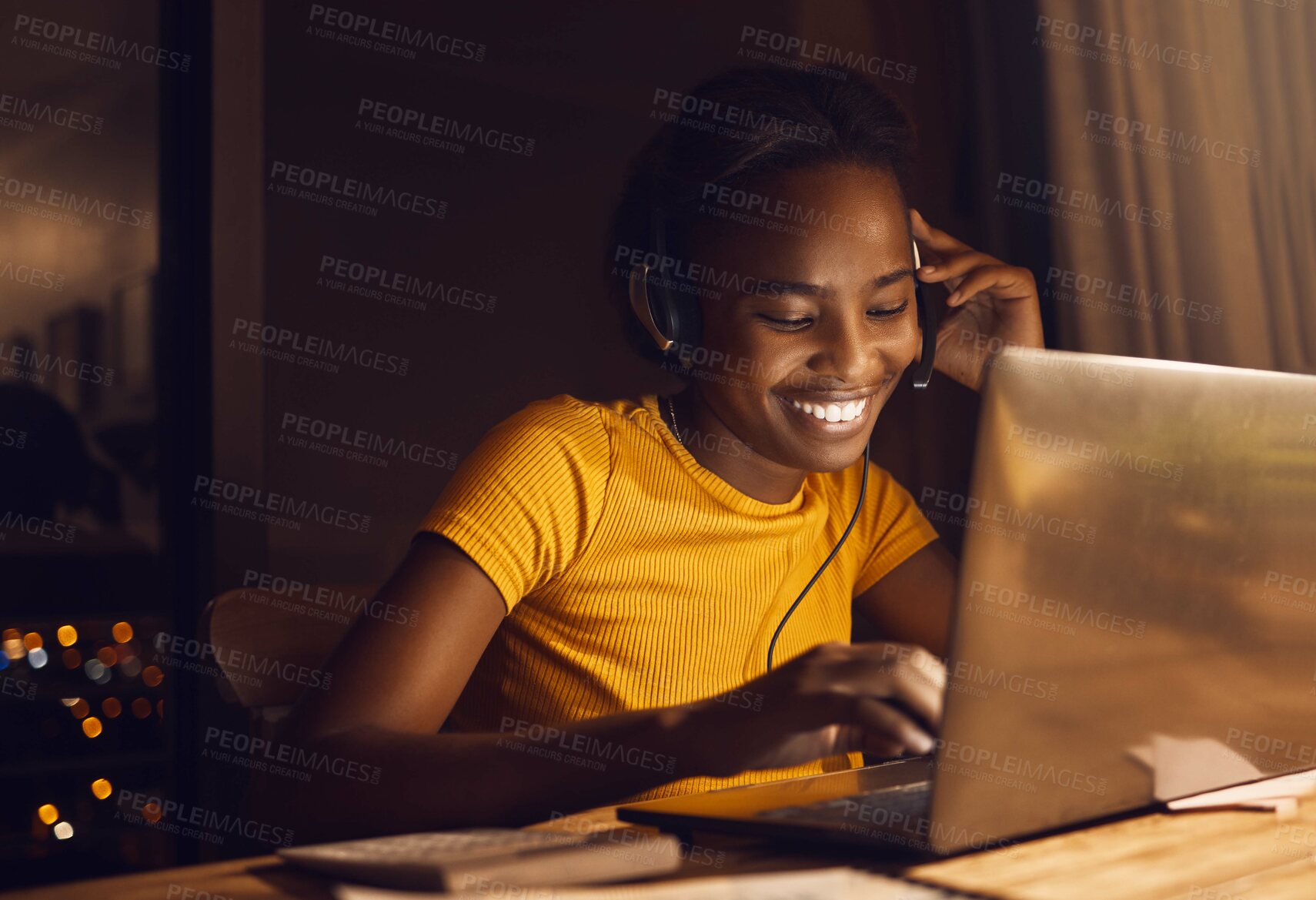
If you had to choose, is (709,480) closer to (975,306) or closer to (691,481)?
(691,481)

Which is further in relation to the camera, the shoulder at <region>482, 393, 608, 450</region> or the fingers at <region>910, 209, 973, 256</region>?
the fingers at <region>910, 209, 973, 256</region>

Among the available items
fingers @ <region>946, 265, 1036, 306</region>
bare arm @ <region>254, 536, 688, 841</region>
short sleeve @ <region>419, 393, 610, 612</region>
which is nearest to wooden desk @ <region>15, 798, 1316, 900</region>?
bare arm @ <region>254, 536, 688, 841</region>

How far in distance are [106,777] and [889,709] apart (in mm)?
2042

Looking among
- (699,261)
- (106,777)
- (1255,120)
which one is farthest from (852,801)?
(106,777)

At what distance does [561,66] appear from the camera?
2701 mm

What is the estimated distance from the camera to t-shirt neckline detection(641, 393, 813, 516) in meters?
1.33

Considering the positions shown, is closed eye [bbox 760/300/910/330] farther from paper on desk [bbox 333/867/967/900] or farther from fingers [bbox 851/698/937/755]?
paper on desk [bbox 333/867/967/900]

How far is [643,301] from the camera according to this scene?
133cm

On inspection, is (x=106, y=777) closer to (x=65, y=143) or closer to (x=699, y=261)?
(x=65, y=143)

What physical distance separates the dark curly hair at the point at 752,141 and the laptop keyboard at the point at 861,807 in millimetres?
659

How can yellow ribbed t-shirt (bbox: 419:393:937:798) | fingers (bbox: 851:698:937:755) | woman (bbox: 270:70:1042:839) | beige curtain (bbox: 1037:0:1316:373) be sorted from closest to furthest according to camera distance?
fingers (bbox: 851:698:937:755) < woman (bbox: 270:70:1042:839) < yellow ribbed t-shirt (bbox: 419:393:937:798) < beige curtain (bbox: 1037:0:1316:373)

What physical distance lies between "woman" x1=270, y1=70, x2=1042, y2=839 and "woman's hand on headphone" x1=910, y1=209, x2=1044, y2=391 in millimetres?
98

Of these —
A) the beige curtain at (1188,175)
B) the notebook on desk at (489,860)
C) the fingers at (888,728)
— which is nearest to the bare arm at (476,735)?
the fingers at (888,728)

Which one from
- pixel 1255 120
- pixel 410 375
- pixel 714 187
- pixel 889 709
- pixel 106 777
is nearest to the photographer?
pixel 889 709
